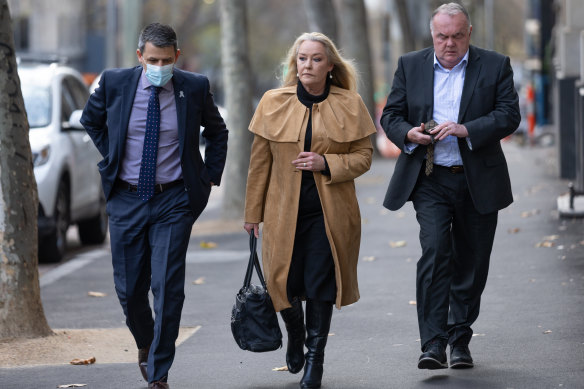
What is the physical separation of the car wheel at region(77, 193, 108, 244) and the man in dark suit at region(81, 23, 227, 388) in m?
7.95

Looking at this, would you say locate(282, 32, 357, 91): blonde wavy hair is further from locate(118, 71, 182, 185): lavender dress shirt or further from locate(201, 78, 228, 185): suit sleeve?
locate(118, 71, 182, 185): lavender dress shirt

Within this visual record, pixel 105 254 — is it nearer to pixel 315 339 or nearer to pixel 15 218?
pixel 15 218

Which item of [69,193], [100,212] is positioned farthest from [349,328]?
[100,212]

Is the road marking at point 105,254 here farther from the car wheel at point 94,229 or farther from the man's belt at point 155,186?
the man's belt at point 155,186

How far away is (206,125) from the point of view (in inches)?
266

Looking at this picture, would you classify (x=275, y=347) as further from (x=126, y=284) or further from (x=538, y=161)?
(x=538, y=161)

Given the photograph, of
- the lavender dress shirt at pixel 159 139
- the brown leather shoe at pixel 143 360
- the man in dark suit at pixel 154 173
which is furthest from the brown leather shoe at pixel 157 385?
the lavender dress shirt at pixel 159 139

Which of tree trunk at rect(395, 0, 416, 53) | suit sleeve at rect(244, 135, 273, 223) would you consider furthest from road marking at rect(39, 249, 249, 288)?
tree trunk at rect(395, 0, 416, 53)

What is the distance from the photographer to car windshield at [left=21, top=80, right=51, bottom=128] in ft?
41.7

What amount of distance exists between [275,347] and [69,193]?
22.9ft

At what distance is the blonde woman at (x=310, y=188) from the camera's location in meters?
6.32

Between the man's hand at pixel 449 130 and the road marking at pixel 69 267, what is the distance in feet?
18.1

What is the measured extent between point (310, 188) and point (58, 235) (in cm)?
664

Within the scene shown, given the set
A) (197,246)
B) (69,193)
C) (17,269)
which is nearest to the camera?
(17,269)
